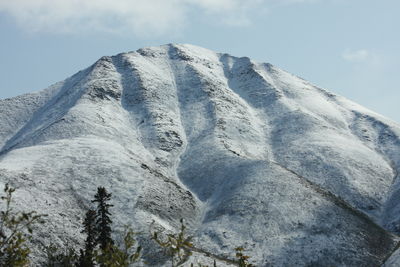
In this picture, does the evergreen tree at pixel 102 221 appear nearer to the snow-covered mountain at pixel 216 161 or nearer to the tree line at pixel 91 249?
the tree line at pixel 91 249

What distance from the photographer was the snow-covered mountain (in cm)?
5203

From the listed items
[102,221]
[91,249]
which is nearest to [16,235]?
[91,249]

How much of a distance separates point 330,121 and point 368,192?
137 ft

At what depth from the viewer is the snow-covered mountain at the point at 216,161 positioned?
5203 cm

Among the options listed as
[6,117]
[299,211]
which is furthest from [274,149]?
A: [6,117]

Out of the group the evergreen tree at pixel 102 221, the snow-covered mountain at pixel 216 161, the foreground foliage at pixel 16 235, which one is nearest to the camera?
the foreground foliage at pixel 16 235

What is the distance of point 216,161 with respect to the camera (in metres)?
Answer: 78.5

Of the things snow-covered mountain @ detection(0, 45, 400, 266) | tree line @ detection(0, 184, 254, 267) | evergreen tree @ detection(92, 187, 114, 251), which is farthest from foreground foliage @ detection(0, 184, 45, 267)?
snow-covered mountain @ detection(0, 45, 400, 266)

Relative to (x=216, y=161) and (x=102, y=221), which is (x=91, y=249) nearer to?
(x=102, y=221)

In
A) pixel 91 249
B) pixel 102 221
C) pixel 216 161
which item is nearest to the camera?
pixel 91 249

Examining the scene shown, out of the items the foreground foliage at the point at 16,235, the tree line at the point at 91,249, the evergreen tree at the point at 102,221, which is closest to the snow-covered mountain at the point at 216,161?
the tree line at the point at 91,249

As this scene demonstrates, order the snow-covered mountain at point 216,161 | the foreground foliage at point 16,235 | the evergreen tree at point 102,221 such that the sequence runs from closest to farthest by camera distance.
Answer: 1. the foreground foliage at point 16,235
2. the evergreen tree at point 102,221
3. the snow-covered mountain at point 216,161

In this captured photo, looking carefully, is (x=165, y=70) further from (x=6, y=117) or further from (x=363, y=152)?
(x=363, y=152)

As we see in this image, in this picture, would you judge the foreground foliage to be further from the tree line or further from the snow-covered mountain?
the snow-covered mountain
